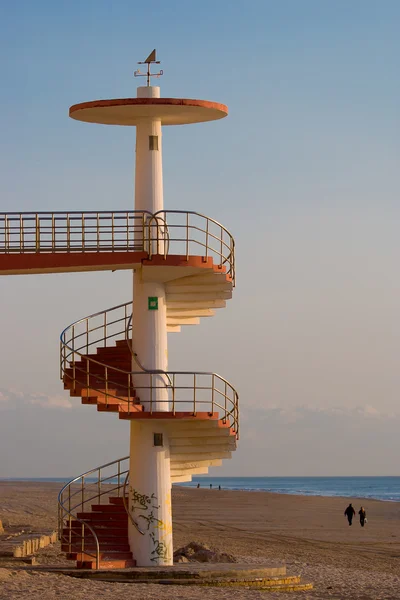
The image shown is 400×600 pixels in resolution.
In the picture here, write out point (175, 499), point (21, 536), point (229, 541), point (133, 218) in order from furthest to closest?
point (175, 499) < point (229, 541) < point (21, 536) < point (133, 218)

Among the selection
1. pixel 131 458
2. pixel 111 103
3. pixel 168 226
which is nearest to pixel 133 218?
pixel 168 226

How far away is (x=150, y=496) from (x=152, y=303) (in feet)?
13.1

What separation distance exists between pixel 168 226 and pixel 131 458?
4930 mm

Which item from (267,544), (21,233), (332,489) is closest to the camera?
(21,233)

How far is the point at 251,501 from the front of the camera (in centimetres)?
6712

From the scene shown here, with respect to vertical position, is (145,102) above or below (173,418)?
above

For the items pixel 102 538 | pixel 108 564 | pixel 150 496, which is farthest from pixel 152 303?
pixel 108 564

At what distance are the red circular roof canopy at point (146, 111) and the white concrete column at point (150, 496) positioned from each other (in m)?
6.47

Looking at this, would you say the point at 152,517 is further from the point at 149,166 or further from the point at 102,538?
the point at 149,166

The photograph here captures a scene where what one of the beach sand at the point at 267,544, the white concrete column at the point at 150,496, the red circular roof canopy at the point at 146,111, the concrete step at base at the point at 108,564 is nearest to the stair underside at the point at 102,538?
the concrete step at base at the point at 108,564

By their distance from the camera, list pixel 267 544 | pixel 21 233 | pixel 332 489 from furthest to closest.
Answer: pixel 332 489 < pixel 267 544 < pixel 21 233

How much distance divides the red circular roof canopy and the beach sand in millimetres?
9484

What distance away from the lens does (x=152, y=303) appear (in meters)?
24.6

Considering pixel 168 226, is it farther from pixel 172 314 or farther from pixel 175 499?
pixel 175 499
